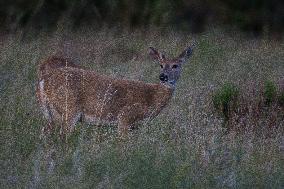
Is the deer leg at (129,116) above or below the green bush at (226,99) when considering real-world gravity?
above

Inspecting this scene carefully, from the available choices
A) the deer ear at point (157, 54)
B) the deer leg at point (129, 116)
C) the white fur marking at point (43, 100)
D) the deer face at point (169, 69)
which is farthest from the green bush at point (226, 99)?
the white fur marking at point (43, 100)

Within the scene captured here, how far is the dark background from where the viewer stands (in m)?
16.1

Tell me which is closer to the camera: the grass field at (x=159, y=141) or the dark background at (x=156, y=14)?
the grass field at (x=159, y=141)

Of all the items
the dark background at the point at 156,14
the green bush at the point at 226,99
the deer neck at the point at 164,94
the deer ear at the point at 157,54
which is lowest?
the dark background at the point at 156,14

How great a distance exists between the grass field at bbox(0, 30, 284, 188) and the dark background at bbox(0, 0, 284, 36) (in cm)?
442

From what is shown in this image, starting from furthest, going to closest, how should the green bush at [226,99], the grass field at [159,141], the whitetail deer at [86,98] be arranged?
the green bush at [226,99], the whitetail deer at [86,98], the grass field at [159,141]

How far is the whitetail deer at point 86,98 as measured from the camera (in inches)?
316

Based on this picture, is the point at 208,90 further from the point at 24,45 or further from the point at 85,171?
the point at 85,171

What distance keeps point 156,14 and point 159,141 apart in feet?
29.0

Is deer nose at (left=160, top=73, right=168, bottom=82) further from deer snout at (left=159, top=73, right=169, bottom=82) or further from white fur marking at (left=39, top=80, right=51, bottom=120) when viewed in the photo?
white fur marking at (left=39, top=80, right=51, bottom=120)

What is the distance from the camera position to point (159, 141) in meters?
6.97

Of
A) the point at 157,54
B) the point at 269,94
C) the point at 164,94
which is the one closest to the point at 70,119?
the point at 164,94

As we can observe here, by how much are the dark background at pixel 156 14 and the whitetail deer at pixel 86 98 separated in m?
6.51

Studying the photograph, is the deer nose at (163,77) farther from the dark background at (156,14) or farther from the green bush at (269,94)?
the dark background at (156,14)
